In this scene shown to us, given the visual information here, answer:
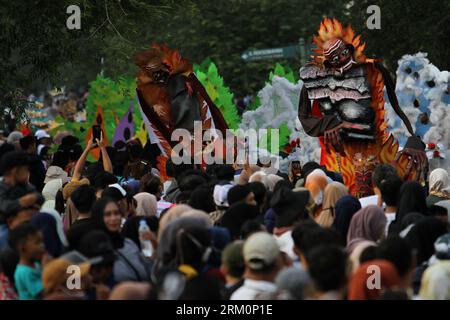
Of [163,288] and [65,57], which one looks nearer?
[163,288]

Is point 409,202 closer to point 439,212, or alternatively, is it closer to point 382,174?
point 439,212

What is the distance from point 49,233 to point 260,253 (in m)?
1.96

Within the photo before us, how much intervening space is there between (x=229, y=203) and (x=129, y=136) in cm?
1434

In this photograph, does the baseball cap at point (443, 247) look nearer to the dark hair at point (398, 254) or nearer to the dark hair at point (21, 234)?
the dark hair at point (398, 254)

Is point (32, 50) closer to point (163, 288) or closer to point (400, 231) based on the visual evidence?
point (400, 231)

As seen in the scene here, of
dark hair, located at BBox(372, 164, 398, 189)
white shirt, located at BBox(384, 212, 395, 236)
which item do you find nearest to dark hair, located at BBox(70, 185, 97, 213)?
white shirt, located at BBox(384, 212, 395, 236)

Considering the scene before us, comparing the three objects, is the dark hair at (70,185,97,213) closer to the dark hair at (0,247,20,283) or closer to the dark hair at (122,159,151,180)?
the dark hair at (0,247,20,283)

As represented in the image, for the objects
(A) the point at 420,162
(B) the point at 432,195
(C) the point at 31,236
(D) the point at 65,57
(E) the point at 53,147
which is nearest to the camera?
(C) the point at 31,236

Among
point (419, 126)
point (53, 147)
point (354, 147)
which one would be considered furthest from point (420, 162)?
point (53, 147)

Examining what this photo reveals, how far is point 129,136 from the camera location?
25.0 meters

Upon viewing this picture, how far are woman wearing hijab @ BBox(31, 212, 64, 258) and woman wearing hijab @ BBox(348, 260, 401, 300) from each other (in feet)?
8.04

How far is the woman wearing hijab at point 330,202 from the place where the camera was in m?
11.0

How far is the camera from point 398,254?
814 centimetres

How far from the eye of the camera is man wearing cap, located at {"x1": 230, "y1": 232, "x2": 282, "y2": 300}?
8094mm
